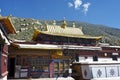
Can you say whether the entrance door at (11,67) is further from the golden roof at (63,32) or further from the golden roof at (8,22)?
the golden roof at (63,32)

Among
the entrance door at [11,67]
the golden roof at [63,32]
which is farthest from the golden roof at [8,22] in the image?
the golden roof at [63,32]

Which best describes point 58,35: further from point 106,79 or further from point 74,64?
point 106,79

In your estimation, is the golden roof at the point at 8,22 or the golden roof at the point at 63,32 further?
the golden roof at the point at 63,32

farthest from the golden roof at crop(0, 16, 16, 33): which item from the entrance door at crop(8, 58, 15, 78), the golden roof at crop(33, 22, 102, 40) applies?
the golden roof at crop(33, 22, 102, 40)

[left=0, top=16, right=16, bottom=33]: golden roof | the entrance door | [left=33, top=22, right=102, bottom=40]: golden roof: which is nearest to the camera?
[left=0, top=16, right=16, bottom=33]: golden roof

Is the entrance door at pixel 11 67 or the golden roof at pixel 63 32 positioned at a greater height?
the golden roof at pixel 63 32

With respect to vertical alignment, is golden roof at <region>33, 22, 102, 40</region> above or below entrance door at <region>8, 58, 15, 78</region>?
above

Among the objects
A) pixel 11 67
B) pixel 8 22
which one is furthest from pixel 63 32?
pixel 8 22

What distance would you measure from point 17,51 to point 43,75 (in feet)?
12.3

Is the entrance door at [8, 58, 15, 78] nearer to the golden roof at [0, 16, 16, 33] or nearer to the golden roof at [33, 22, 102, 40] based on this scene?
the golden roof at [0, 16, 16, 33]

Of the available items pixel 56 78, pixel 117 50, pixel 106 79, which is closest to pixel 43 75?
pixel 56 78

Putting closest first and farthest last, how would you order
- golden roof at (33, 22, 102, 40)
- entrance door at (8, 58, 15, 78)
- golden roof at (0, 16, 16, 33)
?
golden roof at (0, 16, 16, 33) → entrance door at (8, 58, 15, 78) → golden roof at (33, 22, 102, 40)

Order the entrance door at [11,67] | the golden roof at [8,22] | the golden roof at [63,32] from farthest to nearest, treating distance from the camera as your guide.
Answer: the golden roof at [63,32] → the entrance door at [11,67] → the golden roof at [8,22]

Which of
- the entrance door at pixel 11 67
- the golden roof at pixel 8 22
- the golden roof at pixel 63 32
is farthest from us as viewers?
the golden roof at pixel 63 32
